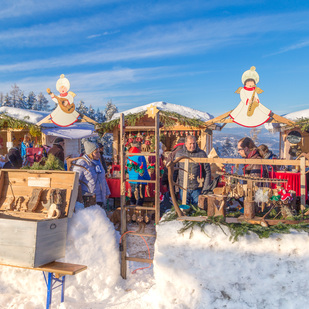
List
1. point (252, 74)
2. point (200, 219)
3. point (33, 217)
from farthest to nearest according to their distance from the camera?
point (252, 74) → point (33, 217) → point (200, 219)

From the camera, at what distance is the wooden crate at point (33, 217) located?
3.20m

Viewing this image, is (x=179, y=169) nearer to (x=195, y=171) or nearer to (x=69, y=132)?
(x=195, y=171)

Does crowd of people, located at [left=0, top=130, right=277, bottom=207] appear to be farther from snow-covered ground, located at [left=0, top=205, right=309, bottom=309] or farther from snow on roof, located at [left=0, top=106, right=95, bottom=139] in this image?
snow on roof, located at [left=0, top=106, right=95, bottom=139]

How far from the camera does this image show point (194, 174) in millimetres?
4719

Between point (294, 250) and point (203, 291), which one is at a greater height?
point (294, 250)

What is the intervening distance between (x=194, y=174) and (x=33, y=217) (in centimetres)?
237

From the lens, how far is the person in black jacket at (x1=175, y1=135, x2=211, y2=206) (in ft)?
15.2

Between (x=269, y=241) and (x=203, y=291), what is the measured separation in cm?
87

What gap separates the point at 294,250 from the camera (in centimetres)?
309

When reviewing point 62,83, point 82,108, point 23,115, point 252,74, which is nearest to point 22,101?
point 82,108

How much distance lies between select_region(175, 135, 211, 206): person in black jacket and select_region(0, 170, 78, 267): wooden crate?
1727 millimetres

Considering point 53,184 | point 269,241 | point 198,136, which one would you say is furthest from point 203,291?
point 198,136

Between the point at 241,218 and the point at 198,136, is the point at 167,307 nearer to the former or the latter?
the point at 241,218

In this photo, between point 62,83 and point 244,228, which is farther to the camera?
point 62,83
